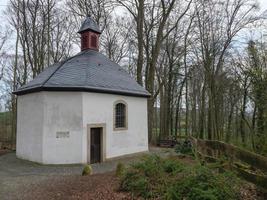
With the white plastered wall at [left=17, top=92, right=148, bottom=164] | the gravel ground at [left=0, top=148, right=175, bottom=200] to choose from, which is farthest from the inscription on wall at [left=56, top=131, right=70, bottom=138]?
the gravel ground at [left=0, top=148, right=175, bottom=200]

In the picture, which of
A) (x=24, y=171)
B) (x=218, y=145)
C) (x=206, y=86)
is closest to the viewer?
(x=218, y=145)

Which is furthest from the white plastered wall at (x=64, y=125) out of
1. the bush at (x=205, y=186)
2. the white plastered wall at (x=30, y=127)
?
the bush at (x=205, y=186)

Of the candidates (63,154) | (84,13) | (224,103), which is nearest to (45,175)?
(63,154)

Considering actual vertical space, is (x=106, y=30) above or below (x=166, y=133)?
above

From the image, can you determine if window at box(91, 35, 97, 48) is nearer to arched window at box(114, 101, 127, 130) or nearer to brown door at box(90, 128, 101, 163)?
arched window at box(114, 101, 127, 130)

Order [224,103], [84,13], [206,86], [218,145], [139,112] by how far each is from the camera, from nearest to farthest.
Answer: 1. [218,145]
2. [139,112]
3. [84,13]
4. [206,86]
5. [224,103]

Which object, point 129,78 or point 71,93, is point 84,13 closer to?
point 129,78

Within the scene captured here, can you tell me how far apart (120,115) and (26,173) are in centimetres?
651

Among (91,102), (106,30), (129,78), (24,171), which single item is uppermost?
(106,30)

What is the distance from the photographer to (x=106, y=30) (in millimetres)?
26656

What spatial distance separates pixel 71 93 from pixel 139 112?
5.11 metres

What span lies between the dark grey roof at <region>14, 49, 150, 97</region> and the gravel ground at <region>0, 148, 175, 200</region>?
4.03 meters

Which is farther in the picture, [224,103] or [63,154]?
[224,103]

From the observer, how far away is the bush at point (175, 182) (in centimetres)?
538
